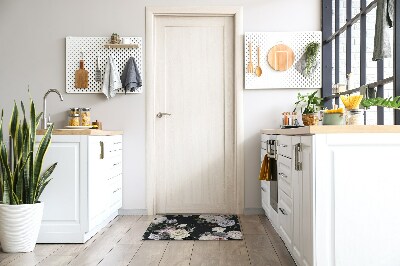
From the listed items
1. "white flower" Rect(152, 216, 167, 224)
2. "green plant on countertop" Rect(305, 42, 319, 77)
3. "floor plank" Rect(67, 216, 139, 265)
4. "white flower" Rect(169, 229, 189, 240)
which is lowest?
"floor plank" Rect(67, 216, 139, 265)

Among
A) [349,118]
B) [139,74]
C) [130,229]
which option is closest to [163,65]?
[139,74]

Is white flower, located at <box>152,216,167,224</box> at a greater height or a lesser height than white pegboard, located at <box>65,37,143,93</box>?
lesser

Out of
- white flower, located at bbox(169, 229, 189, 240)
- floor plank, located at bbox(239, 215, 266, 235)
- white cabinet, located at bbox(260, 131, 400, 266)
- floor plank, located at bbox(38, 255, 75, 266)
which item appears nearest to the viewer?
white cabinet, located at bbox(260, 131, 400, 266)

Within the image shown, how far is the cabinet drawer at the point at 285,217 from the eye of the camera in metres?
2.98

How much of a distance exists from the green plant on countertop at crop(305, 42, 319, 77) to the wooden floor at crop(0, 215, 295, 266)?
1696mm

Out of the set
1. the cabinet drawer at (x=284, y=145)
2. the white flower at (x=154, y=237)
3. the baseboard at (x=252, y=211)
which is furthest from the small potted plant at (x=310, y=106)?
the white flower at (x=154, y=237)

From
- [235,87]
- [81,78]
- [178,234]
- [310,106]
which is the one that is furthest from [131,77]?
[310,106]

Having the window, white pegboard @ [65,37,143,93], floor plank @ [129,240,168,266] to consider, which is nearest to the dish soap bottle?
the window

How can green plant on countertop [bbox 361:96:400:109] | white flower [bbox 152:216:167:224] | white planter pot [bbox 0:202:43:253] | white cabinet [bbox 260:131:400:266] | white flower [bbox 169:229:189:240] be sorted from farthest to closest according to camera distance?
1. white flower [bbox 152:216:167:224]
2. white flower [bbox 169:229:189:240]
3. white planter pot [bbox 0:202:43:253]
4. green plant on countertop [bbox 361:96:400:109]
5. white cabinet [bbox 260:131:400:266]

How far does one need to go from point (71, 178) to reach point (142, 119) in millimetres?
1365

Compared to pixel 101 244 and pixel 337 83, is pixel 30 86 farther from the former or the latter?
pixel 337 83

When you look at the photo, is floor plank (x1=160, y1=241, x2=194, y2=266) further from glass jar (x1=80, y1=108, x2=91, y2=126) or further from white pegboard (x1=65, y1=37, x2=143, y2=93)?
white pegboard (x1=65, y1=37, x2=143, y2=93)

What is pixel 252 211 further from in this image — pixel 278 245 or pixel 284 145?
pixel 284 145

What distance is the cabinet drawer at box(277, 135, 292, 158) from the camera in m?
3.02
